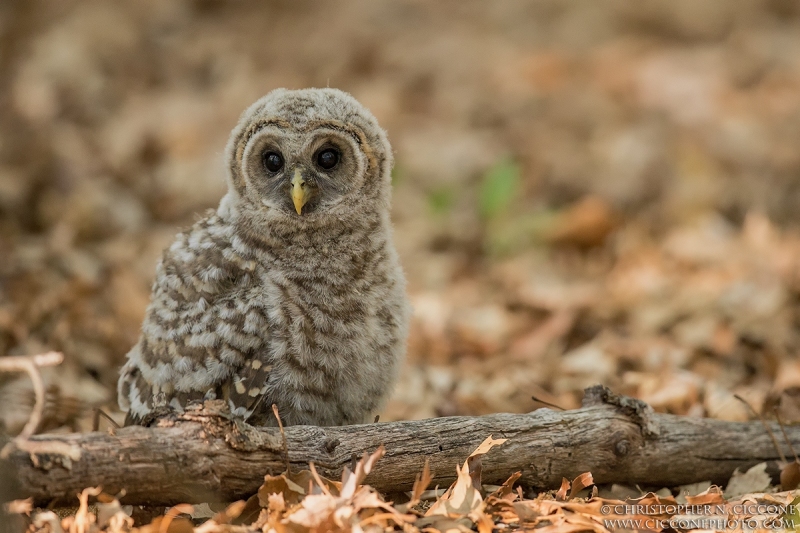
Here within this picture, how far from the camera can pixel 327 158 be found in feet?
11.2

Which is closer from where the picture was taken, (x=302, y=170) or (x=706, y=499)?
(x=706, y=499)

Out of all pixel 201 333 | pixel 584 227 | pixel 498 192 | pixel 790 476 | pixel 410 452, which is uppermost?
pixel 498 192

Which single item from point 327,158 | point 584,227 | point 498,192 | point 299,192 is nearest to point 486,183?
point 498,192

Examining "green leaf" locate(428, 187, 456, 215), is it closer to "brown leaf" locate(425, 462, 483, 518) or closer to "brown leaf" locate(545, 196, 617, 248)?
"brown leaf" locate(545, 196, 617, 248)

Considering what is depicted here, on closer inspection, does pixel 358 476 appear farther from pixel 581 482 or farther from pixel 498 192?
pixel 498 192

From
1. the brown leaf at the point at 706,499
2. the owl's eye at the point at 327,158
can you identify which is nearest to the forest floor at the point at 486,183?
the brown leaf at the point at 706,499

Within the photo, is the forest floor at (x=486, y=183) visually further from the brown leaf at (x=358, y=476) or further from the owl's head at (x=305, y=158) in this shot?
the owl's head at (x=305, y=158)

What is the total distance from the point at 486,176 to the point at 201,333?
15.6ft

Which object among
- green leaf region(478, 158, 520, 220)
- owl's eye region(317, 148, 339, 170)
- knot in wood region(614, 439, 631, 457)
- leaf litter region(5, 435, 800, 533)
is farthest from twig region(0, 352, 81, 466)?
green leaf region(478, 158, 520, 220)

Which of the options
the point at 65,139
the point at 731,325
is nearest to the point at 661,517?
the point at 731,325

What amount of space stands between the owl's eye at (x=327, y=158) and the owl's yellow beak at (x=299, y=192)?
5.2 inches

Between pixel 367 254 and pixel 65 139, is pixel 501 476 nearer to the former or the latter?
pixel 367 254

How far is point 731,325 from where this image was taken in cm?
502

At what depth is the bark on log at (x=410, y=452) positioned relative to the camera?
2.52 meters
